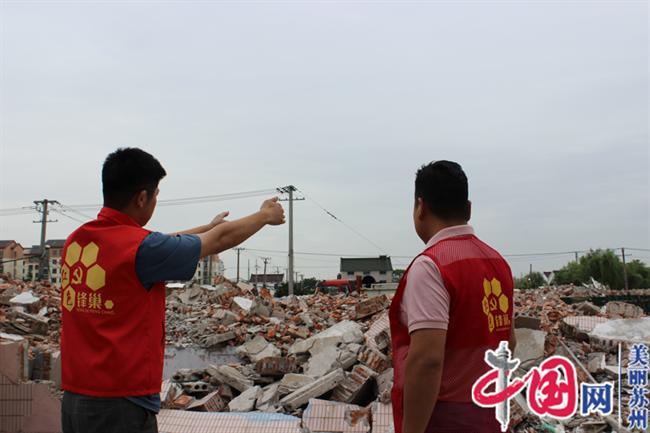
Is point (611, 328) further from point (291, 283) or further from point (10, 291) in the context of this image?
point (291, 283)

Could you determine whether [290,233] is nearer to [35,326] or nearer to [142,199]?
[35,326]

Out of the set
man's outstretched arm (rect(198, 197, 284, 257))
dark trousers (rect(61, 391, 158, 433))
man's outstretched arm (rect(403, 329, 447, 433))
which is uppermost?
man's outstretched arm (rect(198, 197, 284, 257))

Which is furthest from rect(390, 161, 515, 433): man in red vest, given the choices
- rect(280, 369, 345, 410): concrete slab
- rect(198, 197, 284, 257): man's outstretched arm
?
rect(280, 369, 345, 410): concrete slab

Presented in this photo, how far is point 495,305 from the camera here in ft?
6.15

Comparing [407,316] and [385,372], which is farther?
[385,372]

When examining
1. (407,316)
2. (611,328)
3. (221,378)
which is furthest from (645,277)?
(407,316)

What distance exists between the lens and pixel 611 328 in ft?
23.4

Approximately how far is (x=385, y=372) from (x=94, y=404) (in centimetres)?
475

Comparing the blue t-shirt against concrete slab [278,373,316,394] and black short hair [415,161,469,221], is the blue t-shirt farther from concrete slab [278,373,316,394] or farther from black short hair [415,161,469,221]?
concrete slab [278,373,316,394]

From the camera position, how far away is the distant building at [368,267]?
4295cm

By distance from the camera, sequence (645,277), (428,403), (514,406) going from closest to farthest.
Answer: (428,403), (514,406), (645,277)

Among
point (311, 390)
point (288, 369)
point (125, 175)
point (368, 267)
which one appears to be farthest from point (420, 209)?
point (368, 267)

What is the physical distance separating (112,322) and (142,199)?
0.46 meters

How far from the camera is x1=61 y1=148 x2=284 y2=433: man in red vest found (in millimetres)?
1899
